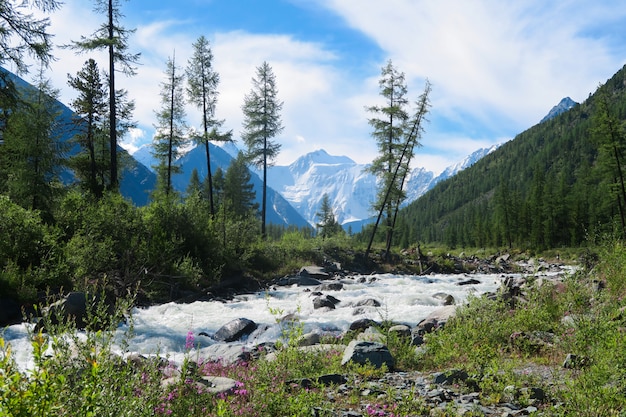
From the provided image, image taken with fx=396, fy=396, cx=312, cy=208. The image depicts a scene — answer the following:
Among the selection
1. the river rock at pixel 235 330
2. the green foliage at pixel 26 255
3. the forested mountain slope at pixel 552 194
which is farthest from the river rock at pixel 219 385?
the forested mountain slope at pixel 552 194

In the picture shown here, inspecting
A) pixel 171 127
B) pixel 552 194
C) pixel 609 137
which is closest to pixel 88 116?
pixel 171 127

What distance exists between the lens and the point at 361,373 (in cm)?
566

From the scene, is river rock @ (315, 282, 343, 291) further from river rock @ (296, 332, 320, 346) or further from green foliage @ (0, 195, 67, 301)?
green foliage @ (0, 195, 67, 301)

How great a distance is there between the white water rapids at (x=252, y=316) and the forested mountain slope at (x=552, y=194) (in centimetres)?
603

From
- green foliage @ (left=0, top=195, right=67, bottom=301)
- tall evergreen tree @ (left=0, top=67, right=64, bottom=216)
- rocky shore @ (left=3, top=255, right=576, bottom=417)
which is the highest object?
tall evergreen tree @ (left=0, top=67, right=64, bottom=216)

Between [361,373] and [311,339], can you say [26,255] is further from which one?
[361,373]

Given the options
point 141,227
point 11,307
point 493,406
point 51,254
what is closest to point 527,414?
point 493,406

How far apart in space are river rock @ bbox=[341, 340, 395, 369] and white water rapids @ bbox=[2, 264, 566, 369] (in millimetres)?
1467

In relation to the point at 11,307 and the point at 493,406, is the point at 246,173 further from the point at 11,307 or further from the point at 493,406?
the point at 493,406

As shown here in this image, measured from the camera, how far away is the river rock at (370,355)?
6.08 meters

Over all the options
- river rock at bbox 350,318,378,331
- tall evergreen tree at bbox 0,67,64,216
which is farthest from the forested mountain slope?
tall evergreen tree at bbox 0,67,64,216

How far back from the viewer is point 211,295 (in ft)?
51.3

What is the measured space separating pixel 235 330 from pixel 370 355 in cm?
501

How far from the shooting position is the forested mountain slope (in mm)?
37031
